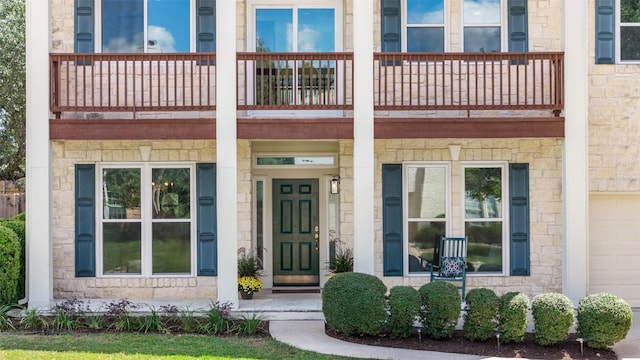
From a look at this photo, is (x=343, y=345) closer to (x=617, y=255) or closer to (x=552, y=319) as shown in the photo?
(x=552, y=319)

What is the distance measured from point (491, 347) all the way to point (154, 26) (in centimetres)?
796

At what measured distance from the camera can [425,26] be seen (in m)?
10.5

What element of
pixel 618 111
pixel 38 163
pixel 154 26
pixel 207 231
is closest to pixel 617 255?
pixel 618 111

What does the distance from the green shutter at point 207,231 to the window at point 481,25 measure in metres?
5.43

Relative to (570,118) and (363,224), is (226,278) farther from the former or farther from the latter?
(570,118)

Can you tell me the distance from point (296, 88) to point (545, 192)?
16.0 feet

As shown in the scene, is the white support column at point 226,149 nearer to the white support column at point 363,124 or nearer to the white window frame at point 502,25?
the white support column at point 363,124

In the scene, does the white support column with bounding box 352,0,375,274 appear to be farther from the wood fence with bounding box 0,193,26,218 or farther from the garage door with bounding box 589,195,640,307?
the wood fence with bounding box 0,193,26,218

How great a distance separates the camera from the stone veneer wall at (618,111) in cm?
1014

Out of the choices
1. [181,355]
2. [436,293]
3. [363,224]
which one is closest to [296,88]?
[363,224]

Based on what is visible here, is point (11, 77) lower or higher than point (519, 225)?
higher

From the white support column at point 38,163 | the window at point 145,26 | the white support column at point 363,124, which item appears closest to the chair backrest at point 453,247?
the white support column at point 363,124

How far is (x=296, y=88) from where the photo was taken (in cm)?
968

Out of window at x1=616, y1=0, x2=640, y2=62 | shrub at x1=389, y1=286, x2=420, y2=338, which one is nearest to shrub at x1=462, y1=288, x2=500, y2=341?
shrub at x1=389, y1=286, x2=420, y2=338
